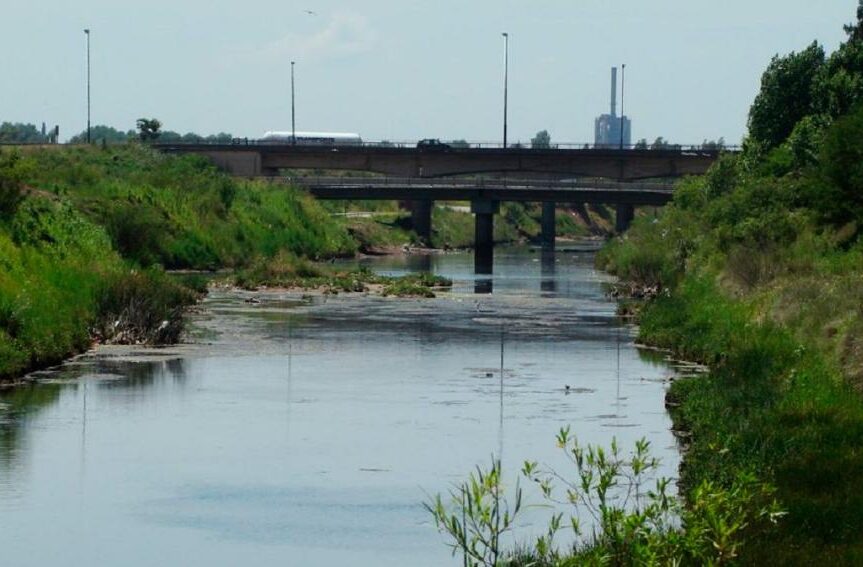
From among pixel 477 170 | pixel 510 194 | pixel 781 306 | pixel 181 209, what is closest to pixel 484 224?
pixel 510 194

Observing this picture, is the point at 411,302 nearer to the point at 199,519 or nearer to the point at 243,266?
the point at 243,266

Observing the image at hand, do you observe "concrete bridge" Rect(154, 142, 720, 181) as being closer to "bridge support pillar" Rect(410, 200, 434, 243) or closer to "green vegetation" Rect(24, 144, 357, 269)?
"bridge support pillar" Rect(410, 200, 434, 243)

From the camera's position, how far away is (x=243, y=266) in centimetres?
8862

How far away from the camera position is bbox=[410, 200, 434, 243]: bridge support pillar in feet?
441

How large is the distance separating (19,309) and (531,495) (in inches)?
701

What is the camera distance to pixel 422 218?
13550cm

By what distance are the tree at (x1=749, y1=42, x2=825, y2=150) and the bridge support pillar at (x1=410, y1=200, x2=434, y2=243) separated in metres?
51.1

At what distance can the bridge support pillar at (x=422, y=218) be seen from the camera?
13450cm

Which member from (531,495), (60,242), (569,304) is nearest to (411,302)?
(569,304)

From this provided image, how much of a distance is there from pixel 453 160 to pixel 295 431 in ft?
308

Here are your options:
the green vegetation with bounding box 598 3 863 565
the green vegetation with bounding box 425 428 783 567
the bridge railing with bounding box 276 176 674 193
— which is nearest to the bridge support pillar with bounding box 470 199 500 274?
the bridge railing with bounding box 276 176 674 193

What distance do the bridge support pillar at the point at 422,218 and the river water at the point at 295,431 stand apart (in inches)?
2974

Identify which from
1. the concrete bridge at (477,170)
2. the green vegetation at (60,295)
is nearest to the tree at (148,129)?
the concrete bridge at (477,170)

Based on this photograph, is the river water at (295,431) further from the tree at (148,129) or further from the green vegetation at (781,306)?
the tree at (148,129)
